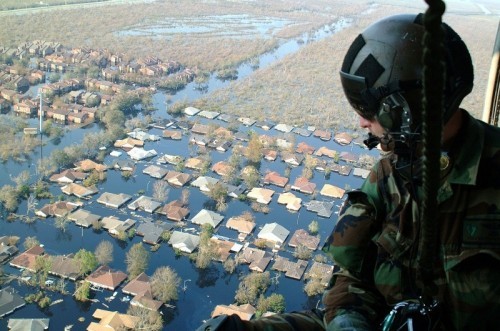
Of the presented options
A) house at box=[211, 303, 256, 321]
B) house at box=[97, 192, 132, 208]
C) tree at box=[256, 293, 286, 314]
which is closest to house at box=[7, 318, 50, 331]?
house at box=[211, 303, 256, 321]

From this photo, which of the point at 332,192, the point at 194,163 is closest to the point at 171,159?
the point at 194,163

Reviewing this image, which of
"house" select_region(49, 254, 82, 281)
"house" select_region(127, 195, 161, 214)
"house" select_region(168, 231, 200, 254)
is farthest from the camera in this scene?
"house" select_region(127, 195, 161, 214)

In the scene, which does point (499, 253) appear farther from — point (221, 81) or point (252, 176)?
point (221, 81)

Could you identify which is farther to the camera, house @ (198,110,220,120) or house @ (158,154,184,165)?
house @ (198,110,220,120)

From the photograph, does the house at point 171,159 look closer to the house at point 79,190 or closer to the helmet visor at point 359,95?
the house at point 79,190

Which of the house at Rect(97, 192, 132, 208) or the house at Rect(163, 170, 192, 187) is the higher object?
the house at Rect(97, 192, 132, 208)

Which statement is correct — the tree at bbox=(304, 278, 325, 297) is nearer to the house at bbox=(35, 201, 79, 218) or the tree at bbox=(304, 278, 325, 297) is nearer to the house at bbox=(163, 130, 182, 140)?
→ the house at bbox=(35, 201, 79, 218)
